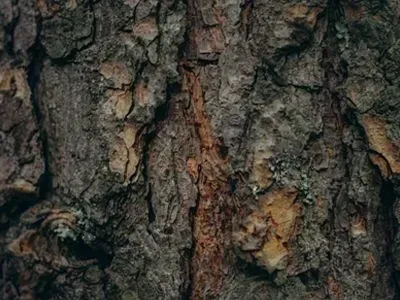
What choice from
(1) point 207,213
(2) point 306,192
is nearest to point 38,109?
(1) point 207,213

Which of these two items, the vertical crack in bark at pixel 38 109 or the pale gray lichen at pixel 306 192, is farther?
the vertical crack in bark at pixel 38 109

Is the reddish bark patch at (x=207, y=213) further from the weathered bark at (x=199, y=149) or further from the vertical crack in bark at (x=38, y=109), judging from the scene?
the vertical crack in bark at (x=38, y=109)

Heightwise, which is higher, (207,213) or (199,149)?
(199,149)

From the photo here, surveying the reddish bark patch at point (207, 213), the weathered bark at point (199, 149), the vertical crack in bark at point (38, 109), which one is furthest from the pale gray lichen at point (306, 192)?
the vertical crack in bark at point (38, 109)

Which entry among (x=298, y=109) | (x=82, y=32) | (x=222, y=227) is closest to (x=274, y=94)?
(x=298, y=109)

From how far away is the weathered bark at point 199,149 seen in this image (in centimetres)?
196

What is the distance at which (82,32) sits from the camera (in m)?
2.06

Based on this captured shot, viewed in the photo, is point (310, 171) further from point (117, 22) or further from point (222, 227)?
point (117, 22)

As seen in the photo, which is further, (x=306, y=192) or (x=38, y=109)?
(x=38, y=109)

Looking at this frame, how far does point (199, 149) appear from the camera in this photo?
6.77 feet

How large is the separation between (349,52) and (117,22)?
751 millimetres

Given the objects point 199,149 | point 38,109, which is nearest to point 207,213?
point 199,149

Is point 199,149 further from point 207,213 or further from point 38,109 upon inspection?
point 38,109

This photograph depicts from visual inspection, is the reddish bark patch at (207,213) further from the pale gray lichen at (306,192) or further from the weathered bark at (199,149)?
the pale gray lichen at (306,192)
